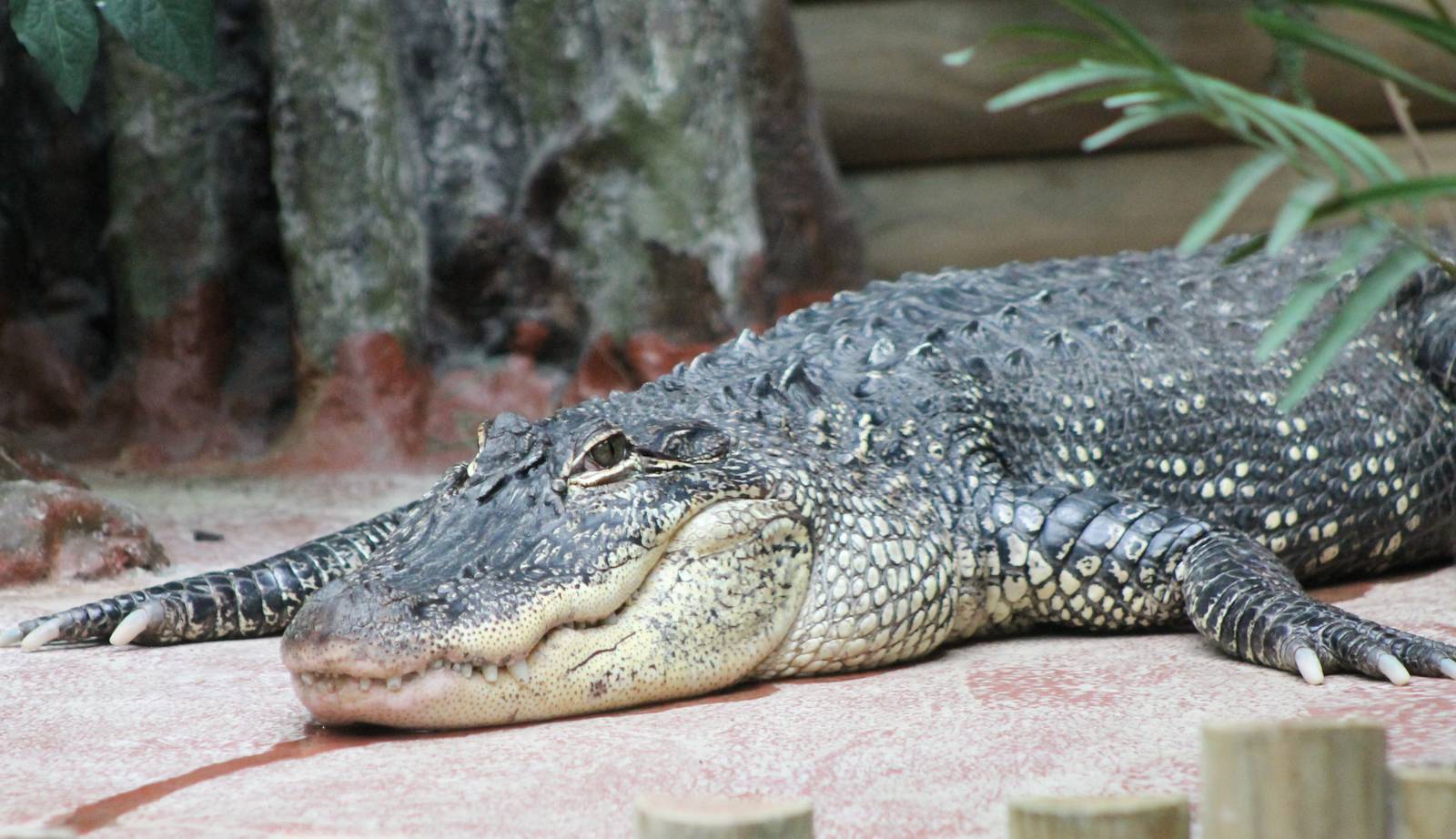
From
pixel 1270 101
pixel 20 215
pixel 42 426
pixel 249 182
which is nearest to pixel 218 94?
pixel 249 182

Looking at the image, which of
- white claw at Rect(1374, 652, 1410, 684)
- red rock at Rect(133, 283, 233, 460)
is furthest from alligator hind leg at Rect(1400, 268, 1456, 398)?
red rock at Rect(133, 283, 233, 460)

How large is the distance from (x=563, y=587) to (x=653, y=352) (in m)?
3.66

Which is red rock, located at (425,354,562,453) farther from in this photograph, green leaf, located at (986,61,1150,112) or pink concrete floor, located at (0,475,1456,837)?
green leaf, located at (986,61,1150,112)

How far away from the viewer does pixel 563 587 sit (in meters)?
2.56

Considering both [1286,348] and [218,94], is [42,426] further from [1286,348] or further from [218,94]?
[1286,348]

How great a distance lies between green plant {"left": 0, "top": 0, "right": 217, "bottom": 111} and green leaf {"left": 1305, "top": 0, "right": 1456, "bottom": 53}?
3245 mm

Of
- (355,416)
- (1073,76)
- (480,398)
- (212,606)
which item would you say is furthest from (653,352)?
(1073,76)

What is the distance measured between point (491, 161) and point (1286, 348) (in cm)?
373

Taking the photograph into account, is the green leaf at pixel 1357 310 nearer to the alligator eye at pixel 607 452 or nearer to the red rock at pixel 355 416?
the alligator eye at pixel 607 452

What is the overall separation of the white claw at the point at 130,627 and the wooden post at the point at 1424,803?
272 cm

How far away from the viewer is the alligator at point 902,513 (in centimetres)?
256

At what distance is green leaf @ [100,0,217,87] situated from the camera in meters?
3.92

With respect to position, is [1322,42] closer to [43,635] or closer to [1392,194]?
[1392,194]

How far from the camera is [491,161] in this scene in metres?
6.49
